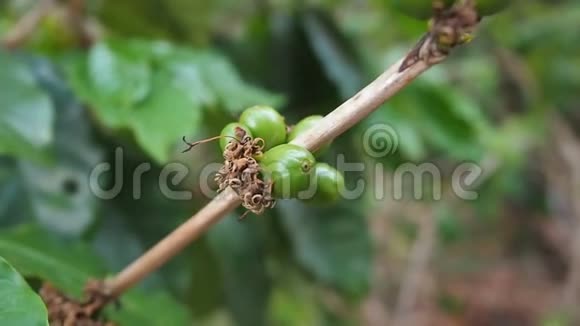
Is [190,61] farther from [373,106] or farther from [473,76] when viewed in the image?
[473,76]

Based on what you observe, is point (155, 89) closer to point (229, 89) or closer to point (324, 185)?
point (229, 89)

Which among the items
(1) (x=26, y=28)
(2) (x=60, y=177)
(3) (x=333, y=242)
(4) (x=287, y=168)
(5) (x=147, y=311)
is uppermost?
(1) (x=26, y=28)

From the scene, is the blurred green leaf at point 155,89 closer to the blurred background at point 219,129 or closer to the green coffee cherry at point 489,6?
the blurred background at point 219,129

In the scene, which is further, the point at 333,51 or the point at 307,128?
the point at 333,51

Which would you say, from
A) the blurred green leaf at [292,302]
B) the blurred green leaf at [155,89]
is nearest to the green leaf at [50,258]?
the blurred green leaf at [155,89]

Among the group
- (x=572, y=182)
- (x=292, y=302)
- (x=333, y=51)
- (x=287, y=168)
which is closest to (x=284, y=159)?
(x=287, y=168)

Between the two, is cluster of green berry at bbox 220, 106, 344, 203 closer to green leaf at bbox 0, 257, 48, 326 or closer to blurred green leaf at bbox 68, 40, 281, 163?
green leaf at bbox 0, 257, 48, 326
